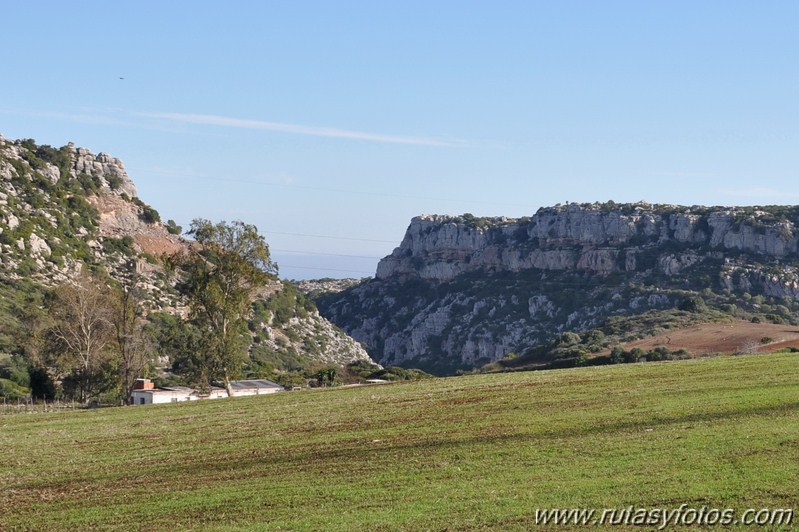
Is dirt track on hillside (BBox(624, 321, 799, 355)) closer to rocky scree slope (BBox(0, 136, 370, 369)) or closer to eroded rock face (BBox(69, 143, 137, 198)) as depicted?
rocky scree slope (BBox(0, 136, 370, 369))

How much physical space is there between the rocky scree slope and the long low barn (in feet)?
71.6

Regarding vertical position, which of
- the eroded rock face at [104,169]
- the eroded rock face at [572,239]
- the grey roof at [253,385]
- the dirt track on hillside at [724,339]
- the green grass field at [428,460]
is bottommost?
the grey roof at [253,385]

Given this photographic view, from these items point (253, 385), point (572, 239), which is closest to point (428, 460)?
point (253, 385)

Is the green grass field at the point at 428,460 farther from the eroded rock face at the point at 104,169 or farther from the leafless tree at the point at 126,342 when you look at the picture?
the eroded rock face at the point at 104,169

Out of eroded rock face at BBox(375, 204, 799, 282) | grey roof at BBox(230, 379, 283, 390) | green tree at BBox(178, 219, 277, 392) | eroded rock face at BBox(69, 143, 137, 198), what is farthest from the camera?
eroded rock face at BBox(375, 204, 799, 282)

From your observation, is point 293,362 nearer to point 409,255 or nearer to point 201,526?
point 409,255

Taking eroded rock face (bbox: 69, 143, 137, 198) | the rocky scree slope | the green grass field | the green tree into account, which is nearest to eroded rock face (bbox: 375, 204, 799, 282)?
the rocky scree slope

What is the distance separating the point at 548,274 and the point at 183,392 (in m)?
98.5

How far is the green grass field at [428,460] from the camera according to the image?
1852 centimetres

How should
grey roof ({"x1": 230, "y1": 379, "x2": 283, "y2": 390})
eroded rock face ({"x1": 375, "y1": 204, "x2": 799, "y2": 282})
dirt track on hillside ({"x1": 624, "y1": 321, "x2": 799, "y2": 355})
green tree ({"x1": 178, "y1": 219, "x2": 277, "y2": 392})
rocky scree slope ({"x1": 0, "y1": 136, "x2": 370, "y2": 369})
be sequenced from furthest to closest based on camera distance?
eroded rock face ({"x1": 375, "y1": 204, "x2": 799, "y2": 282}), rocky scree slope ({"x1": 0, "y1": 136, "x2": 370, "y2": 369}), dirt track on hillside ({"x1": 624, "y1": 321, "x2": 799, "y2": 355}), grey roof ({"x1": 230, "y1": 379, "x2": 283, "y2": 390}), green tree ({"x1": 178, "y1": 219, "x2": 277, "y2": 392})

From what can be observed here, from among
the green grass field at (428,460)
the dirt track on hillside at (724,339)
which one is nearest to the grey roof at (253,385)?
the dirt track on hillside at (724,339)

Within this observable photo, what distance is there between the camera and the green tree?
60.0 m

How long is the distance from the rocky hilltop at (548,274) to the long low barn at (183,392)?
63.9m

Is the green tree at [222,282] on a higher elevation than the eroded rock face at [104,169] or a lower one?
lower
